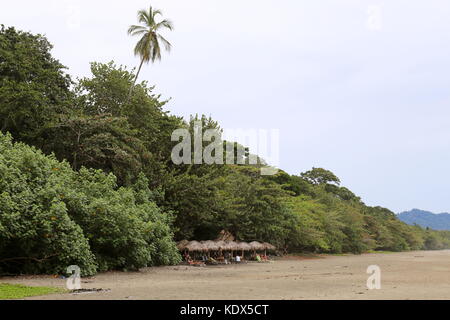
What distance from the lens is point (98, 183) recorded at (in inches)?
835

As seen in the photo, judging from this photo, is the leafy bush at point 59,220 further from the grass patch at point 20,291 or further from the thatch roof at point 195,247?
the thatch roof at point 195,247

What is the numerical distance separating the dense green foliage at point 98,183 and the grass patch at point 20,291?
2.58 m

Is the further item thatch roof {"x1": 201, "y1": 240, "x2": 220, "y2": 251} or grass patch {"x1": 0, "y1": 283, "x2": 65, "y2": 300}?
thatch roof {"x1": 201, "y1": 240, "x2": 220, "y2": 251}

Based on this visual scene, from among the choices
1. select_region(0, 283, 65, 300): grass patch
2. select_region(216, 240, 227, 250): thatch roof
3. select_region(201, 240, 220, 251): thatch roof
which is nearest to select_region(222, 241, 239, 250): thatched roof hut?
select_region(216, 240, 227, 250): thatch roof

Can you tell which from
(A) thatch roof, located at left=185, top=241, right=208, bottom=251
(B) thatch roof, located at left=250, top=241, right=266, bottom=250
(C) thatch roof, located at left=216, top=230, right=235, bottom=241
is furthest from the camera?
(B) thatch roof, located at left=250, top=241, right=266, bottom=250

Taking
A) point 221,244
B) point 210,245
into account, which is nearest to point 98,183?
point 210,245

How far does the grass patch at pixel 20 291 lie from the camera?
1140 cm

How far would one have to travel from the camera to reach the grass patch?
11.4 m

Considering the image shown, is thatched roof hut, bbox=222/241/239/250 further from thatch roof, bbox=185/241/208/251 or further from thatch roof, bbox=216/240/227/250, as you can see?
thatch roof, bbox=185/241/208/251

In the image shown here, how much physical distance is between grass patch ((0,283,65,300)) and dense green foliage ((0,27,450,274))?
8.47 ft

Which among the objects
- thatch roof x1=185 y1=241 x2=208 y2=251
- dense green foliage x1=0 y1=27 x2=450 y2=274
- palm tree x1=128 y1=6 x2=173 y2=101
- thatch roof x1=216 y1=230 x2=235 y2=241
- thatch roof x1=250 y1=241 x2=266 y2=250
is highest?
palm tree x1=128 y1=6 x2=173 y2=101
